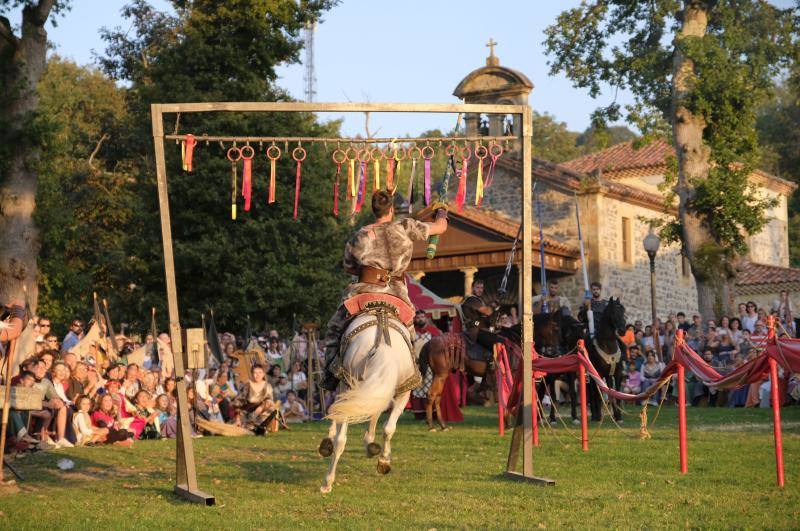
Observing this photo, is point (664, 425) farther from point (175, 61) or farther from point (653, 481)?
point (175, 61)

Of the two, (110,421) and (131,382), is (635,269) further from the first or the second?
(110,421)

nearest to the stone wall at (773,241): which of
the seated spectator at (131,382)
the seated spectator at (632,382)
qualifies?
the seated spectator at (632,382)

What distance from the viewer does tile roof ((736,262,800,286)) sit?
159ft

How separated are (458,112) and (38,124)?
50.9 ft

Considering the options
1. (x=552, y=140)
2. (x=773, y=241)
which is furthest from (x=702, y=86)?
(x=552, y=140)

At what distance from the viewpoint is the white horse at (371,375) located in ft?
30.9

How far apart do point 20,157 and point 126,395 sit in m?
8.13

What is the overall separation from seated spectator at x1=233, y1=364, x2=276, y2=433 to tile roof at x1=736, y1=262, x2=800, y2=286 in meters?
33.2

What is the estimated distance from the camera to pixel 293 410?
23.0 m

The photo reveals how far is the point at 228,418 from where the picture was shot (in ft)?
65.5

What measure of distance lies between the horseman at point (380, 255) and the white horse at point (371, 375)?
1.21 ft

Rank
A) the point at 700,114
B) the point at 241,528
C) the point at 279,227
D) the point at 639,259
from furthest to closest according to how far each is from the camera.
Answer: the point at 639,259, the point at 279,227, the point at 700,114, the point at 241,528

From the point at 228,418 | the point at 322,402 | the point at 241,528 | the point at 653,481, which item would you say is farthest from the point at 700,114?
the point at 241,528

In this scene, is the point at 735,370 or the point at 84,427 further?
the point at 84,427
